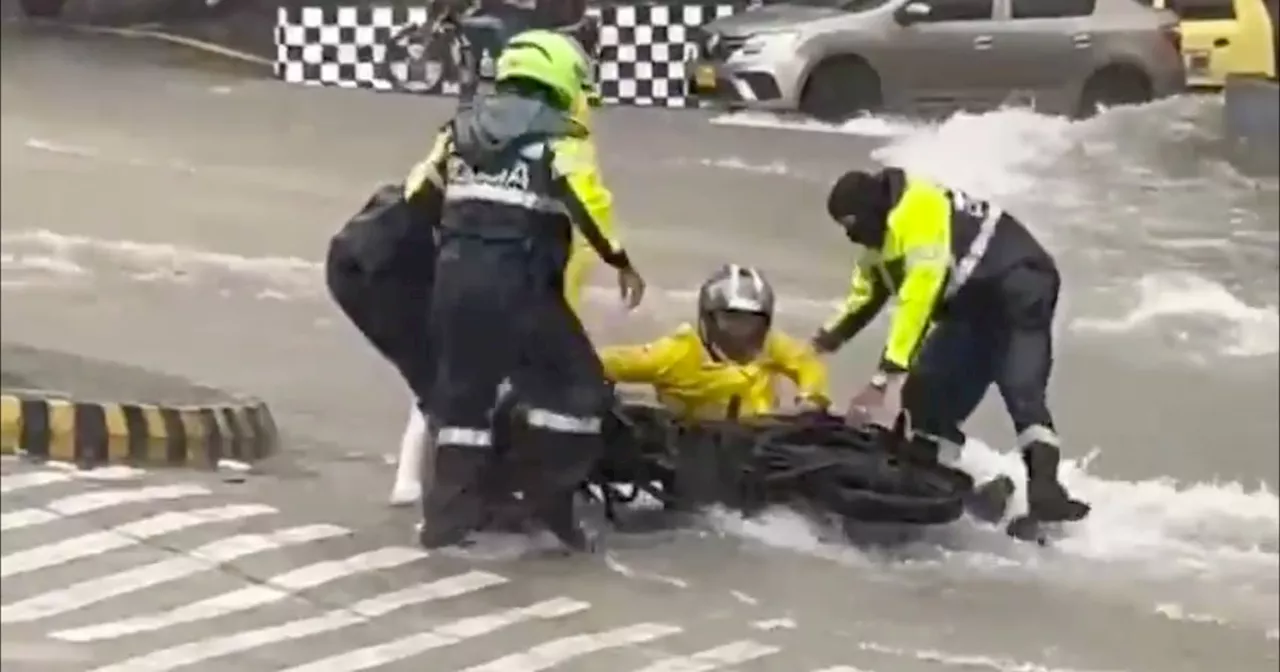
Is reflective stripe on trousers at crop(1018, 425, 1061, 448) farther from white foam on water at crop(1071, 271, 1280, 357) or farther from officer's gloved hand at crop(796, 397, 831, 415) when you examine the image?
officer's gloved hand at crop(796, 397, 831, 415)

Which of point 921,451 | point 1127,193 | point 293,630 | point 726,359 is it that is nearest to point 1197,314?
point 1127,193

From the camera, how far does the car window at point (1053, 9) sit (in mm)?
2484

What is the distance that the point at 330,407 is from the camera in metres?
2.65

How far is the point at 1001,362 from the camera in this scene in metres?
2.50

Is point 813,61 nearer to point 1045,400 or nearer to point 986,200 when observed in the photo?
point 986,200

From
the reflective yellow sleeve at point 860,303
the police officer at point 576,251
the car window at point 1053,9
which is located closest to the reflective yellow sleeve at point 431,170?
the police officer at point 576,251

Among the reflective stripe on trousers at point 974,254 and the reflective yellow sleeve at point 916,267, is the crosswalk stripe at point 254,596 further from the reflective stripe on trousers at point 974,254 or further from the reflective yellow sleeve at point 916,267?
the reflective stripe on trousers at point 974,254

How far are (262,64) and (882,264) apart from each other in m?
0.90

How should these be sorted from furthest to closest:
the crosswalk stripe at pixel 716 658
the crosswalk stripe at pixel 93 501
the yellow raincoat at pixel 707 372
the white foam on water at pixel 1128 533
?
1. the crosswalk stripe at pixel 93 501
2. the yellow raincoat at pixel 707 372
3. the white foam on water at pixel 1128 533
4. the crosswalk stripe at pixel 716 658

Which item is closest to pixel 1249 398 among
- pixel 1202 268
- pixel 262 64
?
pixel 1202 268

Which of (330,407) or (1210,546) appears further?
(330,407)

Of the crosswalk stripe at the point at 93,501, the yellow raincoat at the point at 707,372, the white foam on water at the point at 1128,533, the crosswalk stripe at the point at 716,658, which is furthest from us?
the crosswalk stripe at the point at 93,501

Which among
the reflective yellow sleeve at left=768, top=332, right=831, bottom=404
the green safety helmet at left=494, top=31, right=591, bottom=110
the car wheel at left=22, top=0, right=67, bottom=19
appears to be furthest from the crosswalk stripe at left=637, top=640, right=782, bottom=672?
the car wheel at left=22, top=0, right=67, bottom=19

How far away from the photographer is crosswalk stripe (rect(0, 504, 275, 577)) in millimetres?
2609
